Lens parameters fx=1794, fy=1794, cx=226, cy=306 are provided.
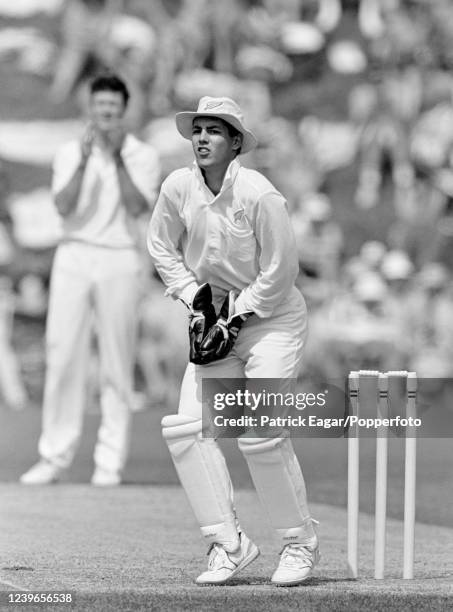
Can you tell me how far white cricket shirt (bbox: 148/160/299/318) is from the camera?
21.5ft

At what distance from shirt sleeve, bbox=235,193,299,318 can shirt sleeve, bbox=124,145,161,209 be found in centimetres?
406

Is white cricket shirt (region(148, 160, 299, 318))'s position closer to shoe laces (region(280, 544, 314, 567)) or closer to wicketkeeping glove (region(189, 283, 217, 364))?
wicketkeeping glove (region(189, 283, 217, 364))

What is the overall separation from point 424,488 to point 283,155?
42.5ft

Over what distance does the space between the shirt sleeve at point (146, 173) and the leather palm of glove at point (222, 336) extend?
406cm

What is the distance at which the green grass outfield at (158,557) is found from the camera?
19.7 feet

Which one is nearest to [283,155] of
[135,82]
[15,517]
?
[135,82]

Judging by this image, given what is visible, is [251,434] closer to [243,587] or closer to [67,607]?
[243,587]

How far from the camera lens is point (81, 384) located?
1079 centimetres

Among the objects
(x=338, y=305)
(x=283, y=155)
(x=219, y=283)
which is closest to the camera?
(x=219, y=283)

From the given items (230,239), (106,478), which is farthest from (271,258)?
(106,478)

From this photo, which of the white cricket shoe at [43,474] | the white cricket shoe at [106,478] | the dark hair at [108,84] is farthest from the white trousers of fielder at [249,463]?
the dark hair at [108,84]

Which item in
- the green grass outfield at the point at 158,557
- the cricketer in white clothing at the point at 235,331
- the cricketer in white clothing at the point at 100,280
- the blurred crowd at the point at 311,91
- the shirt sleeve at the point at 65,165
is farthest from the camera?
the blurred crowd at the point at 311,91

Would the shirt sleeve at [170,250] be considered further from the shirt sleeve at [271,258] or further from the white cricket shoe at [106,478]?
the white cricket shoe at [106,478]

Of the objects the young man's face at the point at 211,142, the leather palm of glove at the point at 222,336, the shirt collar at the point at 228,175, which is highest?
the young man's face at the point at 211,142
